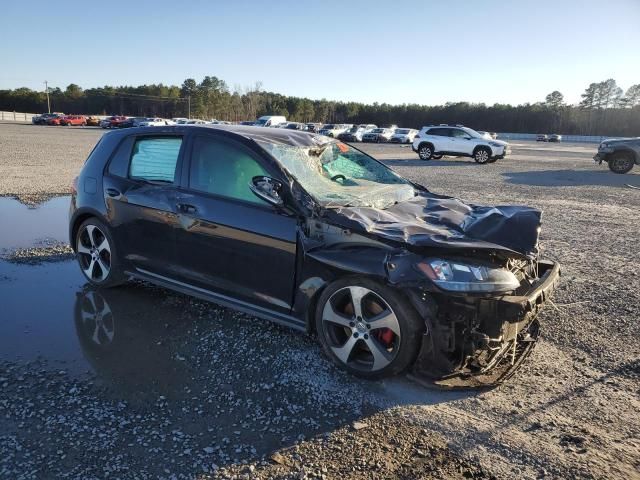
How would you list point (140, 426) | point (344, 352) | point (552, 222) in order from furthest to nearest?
point (552, 222) < point (344, 352) < point (140, 426)

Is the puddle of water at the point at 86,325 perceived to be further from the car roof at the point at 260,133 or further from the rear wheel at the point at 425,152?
the rear wheel at the point at 425,152

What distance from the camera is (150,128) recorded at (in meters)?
4.75

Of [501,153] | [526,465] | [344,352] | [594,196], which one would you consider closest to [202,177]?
[344,352]

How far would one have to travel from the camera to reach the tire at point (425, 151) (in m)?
25.2

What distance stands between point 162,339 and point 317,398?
1.49 metres

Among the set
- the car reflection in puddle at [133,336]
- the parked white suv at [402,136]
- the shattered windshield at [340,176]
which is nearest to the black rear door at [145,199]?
the car reflection in puddle at [133,336]

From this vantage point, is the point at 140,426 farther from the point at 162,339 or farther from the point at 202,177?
the point at 202,177

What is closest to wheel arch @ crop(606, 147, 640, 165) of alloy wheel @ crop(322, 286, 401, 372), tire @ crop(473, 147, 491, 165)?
tire @ crop(473, 147, 491, 165)

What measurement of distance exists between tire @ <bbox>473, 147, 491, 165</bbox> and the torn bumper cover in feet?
72.4

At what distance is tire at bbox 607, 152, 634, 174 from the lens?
18875 mm

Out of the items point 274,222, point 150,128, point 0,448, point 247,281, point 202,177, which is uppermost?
point 150,128

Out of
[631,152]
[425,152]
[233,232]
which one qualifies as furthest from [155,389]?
[425,152]

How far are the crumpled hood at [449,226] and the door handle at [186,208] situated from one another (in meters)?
1.23

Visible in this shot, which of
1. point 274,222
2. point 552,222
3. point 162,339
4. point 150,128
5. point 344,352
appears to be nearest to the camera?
point 344,352
